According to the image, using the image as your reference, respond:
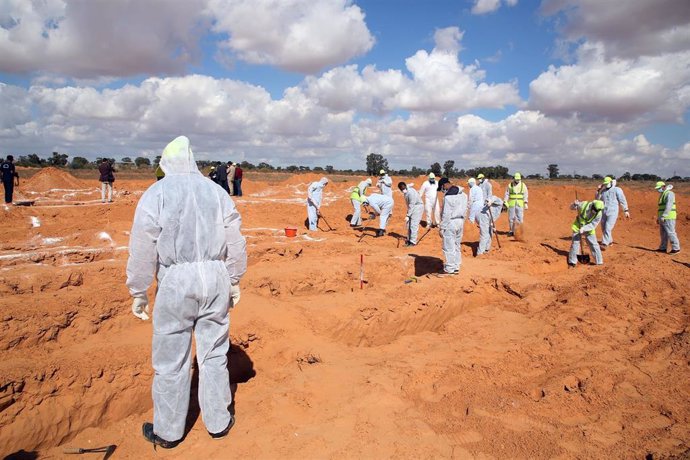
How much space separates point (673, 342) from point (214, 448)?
5048 mm

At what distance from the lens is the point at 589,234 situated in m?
8.65

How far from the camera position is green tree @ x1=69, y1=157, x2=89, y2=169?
151 ft

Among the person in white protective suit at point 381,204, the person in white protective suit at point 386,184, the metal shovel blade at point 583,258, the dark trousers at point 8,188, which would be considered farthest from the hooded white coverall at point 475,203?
the dark trousers at point 8,188

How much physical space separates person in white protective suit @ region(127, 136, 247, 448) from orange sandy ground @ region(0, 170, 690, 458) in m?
0.33

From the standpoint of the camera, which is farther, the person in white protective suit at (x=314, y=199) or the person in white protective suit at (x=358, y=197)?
the person in white protective suit at (x=358, y=197)

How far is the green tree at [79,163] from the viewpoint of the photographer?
45912 millimetres

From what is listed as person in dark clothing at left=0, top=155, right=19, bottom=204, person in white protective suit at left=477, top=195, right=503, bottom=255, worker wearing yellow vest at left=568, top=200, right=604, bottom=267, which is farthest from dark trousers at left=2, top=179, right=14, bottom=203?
worker wearing yellow vest at left=568, top=200, right=604, bottom=267

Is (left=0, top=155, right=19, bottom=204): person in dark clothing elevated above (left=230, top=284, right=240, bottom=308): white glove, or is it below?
above

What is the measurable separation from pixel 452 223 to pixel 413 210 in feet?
8.55

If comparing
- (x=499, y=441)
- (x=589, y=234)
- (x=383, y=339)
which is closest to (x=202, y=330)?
(x=499, y=441)

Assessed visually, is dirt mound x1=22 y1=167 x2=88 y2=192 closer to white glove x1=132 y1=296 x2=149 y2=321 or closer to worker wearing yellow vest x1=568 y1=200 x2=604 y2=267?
white glove x1=132 y1=296 x2=149 y2=321

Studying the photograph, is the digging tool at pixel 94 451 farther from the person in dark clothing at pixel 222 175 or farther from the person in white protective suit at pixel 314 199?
the person in dark clothing at pixel 222 175

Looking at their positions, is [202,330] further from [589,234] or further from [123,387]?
[589,234]

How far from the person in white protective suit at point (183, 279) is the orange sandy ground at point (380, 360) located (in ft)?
1.09
